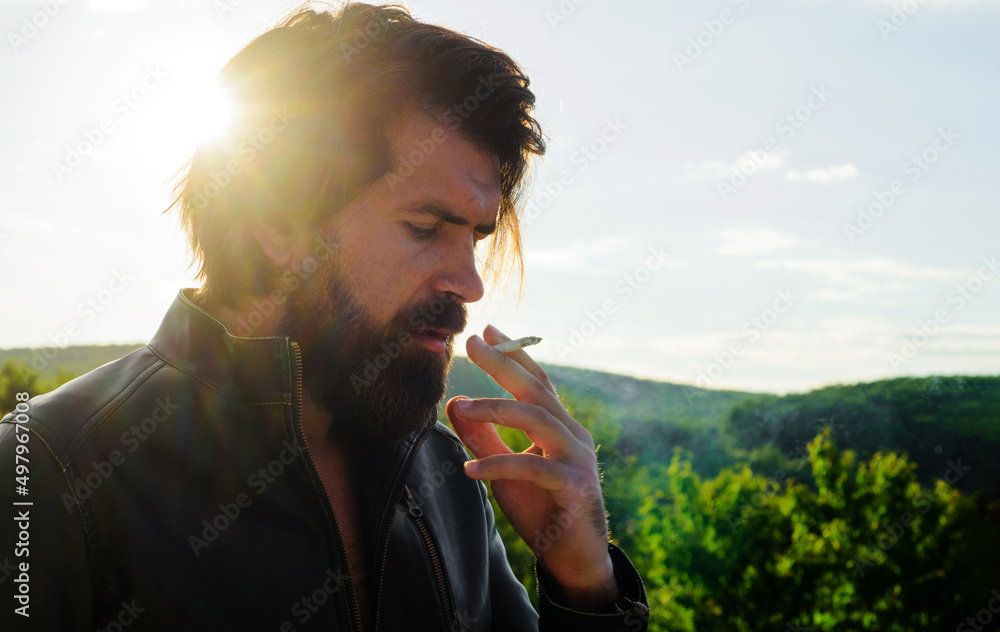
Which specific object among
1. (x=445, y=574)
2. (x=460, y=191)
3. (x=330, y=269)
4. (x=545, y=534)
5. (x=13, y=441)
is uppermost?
(x=460, y=191)

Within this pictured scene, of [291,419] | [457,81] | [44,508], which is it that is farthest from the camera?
[457,81]

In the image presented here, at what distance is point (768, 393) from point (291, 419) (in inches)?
1401

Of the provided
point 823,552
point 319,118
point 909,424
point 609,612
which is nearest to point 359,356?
point 319,118

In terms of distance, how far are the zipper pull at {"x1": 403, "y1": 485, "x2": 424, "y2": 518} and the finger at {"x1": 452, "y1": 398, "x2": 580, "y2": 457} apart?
18.2 inches

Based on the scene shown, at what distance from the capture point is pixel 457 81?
10.1 ft

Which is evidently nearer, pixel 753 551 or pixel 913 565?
pixel 913 565

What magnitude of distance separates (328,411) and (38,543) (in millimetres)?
1108

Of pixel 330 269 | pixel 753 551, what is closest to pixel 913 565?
pixel 753 551

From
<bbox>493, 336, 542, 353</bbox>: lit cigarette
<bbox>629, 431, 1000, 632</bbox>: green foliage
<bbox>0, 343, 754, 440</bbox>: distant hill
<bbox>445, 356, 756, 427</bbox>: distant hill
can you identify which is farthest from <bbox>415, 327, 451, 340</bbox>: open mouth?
<bbox>445, 356, 756, 427</bbox>: distant hill

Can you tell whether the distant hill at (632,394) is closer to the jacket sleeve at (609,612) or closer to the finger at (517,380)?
the jacket sleeve at (609,612)

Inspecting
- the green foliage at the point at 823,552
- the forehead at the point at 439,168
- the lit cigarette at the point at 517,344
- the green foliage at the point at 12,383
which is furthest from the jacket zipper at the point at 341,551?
the green foliage at the point at 12,383

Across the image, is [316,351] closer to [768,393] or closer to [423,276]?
[423,276]

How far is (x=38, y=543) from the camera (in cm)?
176

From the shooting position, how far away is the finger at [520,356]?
8.63 ft
